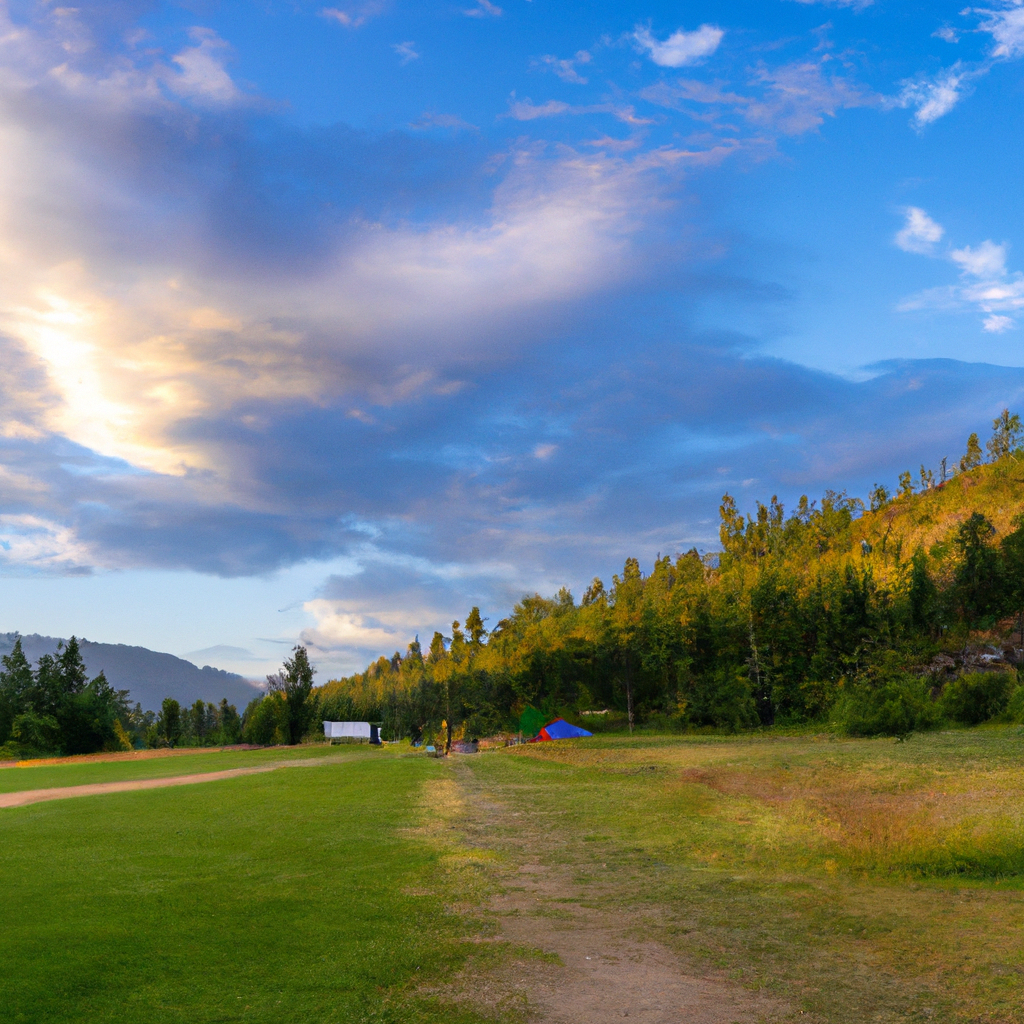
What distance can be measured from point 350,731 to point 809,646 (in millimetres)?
41174

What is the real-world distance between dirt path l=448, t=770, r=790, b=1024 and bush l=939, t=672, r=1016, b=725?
29.0m

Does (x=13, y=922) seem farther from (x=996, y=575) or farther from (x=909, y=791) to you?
(x=996, y=575)

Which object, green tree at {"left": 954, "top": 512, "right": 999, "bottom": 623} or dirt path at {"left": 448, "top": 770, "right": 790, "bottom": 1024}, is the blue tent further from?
dirt path at {"left": 448, "top": 770, "right": 790, "bottom": 1024}

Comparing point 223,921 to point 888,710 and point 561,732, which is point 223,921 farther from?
point 561,732

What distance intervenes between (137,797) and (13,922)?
1613 cm

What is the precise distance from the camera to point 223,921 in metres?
10.0

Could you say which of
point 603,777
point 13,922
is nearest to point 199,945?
point 13,922

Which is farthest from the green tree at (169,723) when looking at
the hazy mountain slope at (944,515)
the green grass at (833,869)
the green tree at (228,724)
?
the hazy mountain slope at (944,515)

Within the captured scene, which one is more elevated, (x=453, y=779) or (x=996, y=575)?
(x=996, y=575)

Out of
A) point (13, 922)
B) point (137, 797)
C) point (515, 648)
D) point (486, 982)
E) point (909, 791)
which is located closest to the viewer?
point (486, 982)

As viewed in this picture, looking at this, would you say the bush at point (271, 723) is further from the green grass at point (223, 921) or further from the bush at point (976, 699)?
the green grass at point (223, 921)

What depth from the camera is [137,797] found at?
24.3m

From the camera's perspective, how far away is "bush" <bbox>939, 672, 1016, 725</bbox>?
34.1 m

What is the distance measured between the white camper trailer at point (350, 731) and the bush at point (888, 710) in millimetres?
42703
